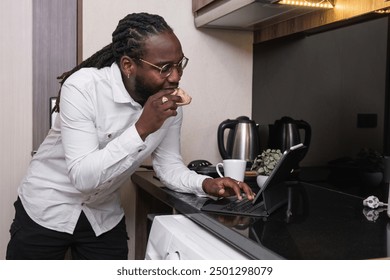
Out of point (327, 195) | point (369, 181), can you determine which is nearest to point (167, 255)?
point (327, 195)

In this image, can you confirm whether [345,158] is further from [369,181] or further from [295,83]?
[295,83]

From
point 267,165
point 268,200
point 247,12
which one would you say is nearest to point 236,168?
point 267,165

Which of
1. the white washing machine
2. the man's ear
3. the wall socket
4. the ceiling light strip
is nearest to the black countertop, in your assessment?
the white washing machine

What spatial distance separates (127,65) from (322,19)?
2.49 feet

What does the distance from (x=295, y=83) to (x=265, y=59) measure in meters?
0.22

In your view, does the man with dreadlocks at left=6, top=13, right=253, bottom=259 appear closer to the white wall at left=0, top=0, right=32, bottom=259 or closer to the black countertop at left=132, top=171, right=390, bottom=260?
the black countertop at left=132, top=171, right=390, bottom=260

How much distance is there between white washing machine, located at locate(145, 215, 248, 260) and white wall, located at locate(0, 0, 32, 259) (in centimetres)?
87

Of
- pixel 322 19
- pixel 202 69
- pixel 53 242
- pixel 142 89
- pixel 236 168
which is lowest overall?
pixel 53 242

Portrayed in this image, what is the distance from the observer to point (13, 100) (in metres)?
1.73

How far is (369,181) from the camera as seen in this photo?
1419mm

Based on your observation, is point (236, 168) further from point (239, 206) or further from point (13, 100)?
point (13, 100)

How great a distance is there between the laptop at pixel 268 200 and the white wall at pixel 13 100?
90 cm

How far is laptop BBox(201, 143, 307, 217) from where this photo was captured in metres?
1.07

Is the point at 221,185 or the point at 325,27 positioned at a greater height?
the point at 325,27
